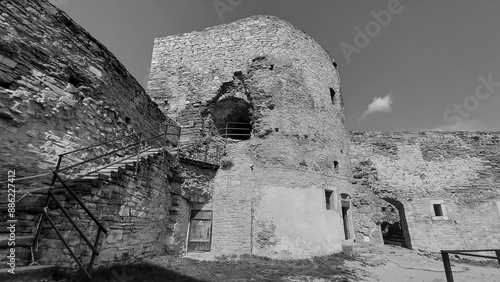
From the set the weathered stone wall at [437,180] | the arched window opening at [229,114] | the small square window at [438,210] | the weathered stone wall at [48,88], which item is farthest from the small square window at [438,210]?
the weathered stone wall at [48,88]

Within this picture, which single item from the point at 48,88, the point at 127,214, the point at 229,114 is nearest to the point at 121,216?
the point at 127,214

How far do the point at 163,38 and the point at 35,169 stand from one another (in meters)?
10.6

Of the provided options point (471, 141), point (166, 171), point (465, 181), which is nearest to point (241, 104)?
point (166, 171)

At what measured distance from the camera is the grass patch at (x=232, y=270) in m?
4.70

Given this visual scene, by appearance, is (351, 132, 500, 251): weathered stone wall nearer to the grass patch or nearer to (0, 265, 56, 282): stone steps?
the grass patch

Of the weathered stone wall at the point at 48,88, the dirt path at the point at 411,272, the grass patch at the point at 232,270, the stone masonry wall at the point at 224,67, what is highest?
the stone masonry wall at the point at 224,67

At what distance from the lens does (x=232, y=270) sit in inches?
247

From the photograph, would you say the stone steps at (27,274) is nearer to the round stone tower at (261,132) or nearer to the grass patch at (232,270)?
the grass patch at (232,270)

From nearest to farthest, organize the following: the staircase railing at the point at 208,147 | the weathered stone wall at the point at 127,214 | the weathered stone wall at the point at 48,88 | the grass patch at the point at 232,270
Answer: the weathered stone wall at the point at 127,214
the weathered stone wall at the point at 48,88
the grass patch at the point at 232,270
the staircase railing at the point at 208,147

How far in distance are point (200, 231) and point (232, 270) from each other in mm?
2575

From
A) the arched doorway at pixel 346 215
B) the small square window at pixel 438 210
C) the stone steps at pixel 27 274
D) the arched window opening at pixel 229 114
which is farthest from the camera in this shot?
the small square window at pixel 438 210

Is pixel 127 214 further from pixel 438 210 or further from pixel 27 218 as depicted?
pixel 438 210

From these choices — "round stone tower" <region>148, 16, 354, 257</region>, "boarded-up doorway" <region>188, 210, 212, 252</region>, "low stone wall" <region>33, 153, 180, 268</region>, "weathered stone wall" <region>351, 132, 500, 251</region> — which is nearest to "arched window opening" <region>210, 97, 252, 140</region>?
"round stone tower" <region>148, 16, 354, 257</region>

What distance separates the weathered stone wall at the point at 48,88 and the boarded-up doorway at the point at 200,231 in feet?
13.3
